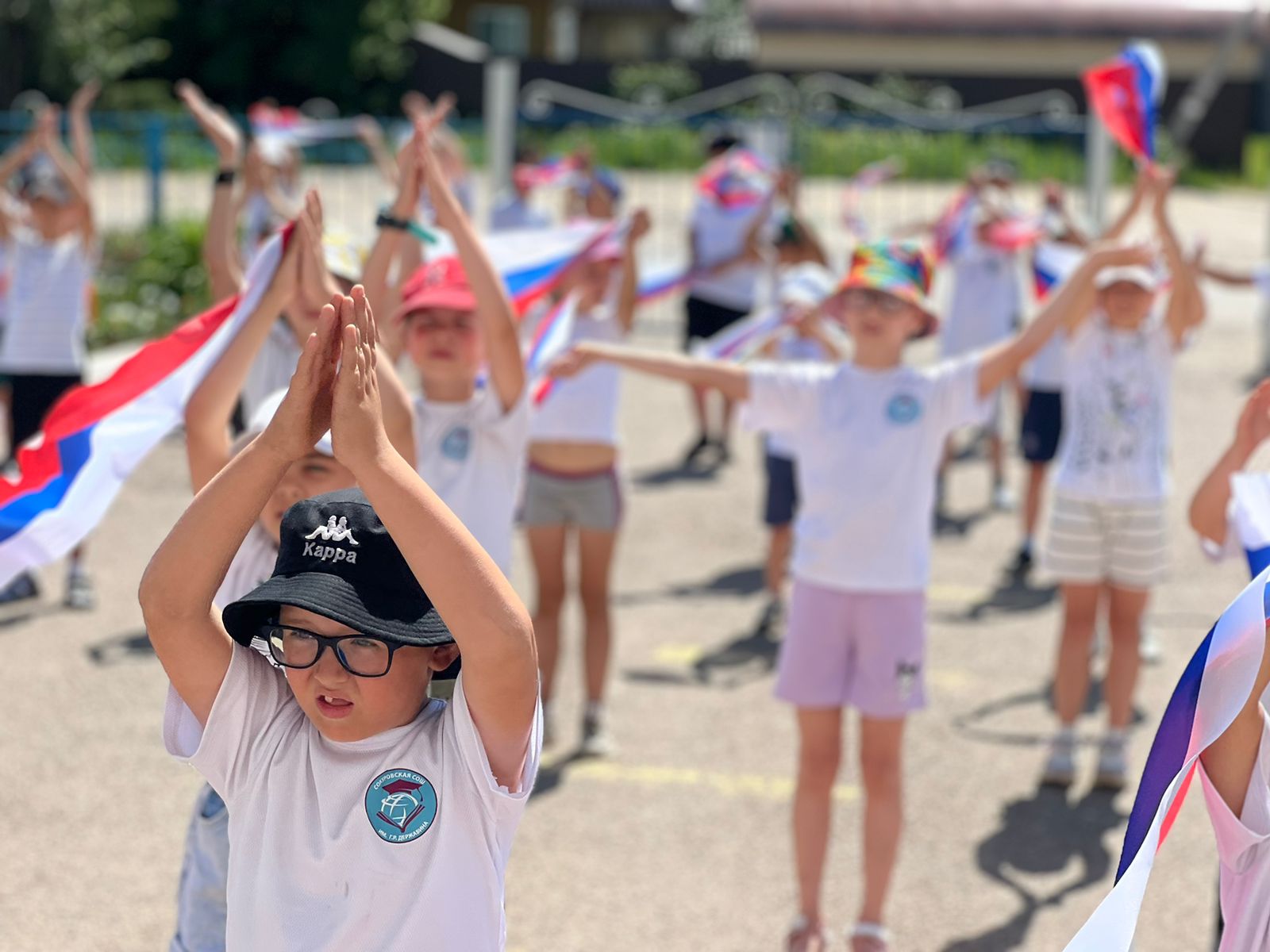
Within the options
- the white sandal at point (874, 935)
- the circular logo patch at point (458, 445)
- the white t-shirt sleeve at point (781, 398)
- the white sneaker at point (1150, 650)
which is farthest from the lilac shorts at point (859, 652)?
the white sneaker at point (1150, 650)

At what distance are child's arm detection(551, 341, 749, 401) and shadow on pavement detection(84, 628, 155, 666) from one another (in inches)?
135

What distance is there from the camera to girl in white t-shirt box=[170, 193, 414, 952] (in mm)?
3551

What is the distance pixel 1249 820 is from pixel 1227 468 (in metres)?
1.10

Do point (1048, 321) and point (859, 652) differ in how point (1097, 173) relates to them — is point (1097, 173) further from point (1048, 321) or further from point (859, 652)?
point (859, 652)

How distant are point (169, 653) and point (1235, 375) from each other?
46.1ft

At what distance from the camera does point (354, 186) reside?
2209 cm

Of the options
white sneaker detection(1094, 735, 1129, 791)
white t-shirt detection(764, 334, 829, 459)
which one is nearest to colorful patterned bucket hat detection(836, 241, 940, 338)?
white sneaker detection(1094, 735, 1129, 791)

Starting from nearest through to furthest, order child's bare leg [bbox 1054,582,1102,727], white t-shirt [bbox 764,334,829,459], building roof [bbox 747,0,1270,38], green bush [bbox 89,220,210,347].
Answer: child's bare leg [bbox 1054,582,1102,727] → white t-shirt [bbox 764,334,829,459] → green bush [bbox 89,220,210,347] → building roof [bbox 747,0,1270,38]

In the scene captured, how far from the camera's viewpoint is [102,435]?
4.33 m

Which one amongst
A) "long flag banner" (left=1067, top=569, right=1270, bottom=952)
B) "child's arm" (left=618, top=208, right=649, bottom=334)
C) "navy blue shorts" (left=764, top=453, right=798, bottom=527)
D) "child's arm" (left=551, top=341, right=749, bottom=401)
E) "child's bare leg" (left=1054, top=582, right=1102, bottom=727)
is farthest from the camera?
"navy blue shorts" (left=764, top=453, right=798, bottom=527)

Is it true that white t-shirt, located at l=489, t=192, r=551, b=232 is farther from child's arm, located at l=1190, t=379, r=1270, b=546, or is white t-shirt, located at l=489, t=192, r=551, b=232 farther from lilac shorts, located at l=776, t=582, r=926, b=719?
child's arm, located at l=1190, t=379, r=1270, b=546

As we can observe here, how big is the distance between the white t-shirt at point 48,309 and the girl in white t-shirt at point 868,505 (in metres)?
4.71

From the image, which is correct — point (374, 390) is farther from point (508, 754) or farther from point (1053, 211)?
point (1053, 211)

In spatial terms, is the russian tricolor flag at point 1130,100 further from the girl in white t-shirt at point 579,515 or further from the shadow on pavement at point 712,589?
the shadow on pavement at point 712,589
